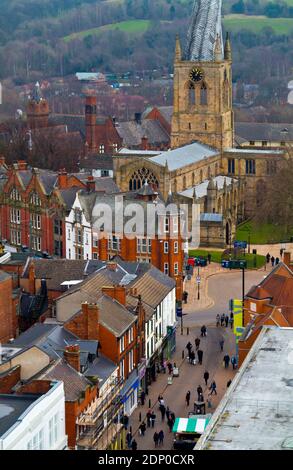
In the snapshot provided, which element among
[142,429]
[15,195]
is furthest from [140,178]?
[142,429]

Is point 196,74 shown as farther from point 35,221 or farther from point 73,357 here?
point 73,357

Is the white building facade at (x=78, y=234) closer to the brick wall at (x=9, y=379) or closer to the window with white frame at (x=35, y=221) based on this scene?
the window with white frame at (x=35, y=221)

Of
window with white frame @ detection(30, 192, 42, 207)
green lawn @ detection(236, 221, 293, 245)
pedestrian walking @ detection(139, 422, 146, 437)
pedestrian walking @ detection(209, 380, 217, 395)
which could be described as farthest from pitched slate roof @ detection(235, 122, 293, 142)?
pedestrian walking @ detection(139, 422, 146, 437)

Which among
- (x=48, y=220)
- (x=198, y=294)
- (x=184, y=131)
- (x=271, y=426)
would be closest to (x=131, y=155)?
(x=184, y=131)

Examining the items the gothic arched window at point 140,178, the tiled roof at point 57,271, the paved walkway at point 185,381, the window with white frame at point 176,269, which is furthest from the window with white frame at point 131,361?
the gothic arched window at point 140,178

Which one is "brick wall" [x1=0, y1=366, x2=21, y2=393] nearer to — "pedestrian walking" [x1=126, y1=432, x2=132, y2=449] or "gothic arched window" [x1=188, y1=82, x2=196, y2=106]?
"pedestrian walking" [x1=126, y1=432, x2=132, y2=449]

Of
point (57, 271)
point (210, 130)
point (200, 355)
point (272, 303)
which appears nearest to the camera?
point (272, 303)

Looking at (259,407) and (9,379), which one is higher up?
(259,407)
